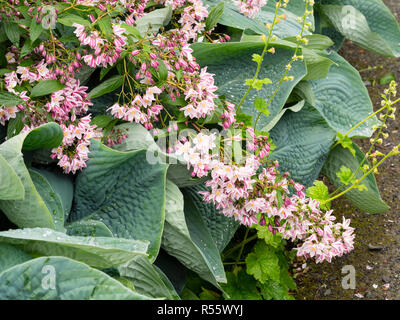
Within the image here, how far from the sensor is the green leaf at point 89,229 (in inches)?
52.6

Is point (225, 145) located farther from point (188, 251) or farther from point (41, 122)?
point (41, 122)

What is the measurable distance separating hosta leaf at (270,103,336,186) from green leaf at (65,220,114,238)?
0.70m

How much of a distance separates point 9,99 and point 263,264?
3.08 ft

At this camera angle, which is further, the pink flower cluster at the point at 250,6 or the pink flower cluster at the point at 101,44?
the pink flower cluster at the point at 250,6

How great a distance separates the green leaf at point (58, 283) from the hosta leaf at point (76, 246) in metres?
0.10

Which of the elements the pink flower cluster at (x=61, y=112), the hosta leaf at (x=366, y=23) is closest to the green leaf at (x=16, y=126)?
the pink flower cluster at (x=61, y=112)

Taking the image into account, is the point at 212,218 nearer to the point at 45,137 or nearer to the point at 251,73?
the point at 251,73

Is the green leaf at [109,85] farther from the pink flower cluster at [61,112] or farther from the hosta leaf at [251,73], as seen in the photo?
the hosta leaf at [251,73]

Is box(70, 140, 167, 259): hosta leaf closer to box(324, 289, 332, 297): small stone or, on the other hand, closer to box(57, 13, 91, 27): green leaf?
box(57, 13, 91, 27): green leaf

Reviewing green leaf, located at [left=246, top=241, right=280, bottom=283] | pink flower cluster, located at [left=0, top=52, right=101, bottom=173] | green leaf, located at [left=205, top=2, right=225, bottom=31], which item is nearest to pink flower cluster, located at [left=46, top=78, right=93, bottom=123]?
pink flower cluster, located at [left=0, top=52, right=101, bottom=173]

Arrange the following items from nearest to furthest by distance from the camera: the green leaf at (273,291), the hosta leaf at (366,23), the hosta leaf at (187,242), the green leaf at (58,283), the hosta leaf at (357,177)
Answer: the green leaf at (58,283), the hosta leaf at (187,242), the green leaf at (273,291), the hosta leaf at (357,177), the hosta leaf at (366,23)

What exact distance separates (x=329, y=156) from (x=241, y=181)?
2.41ft

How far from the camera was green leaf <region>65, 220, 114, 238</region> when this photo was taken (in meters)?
1.34
